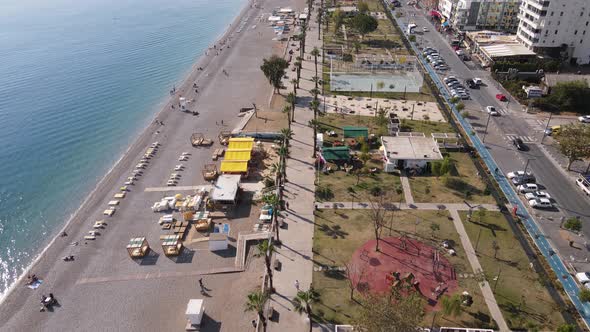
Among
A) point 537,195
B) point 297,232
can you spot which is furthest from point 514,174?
point 297,232

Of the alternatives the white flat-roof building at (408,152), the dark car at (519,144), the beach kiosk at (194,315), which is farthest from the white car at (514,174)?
the beach kiosk at (194,315)

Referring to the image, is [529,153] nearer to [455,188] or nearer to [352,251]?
[455,188]

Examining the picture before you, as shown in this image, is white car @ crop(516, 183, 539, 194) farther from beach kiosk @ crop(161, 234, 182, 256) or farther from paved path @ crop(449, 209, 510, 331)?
beach kiosk @ crop(161, 234, 182, 256)

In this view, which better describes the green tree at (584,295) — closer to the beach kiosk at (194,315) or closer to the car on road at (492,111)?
the beach kiosk at (194,315)

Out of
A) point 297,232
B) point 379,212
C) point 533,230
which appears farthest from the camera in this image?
point 379,212

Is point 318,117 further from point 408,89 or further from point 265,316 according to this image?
point 265,316

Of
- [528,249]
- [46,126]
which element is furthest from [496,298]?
[46,126]
